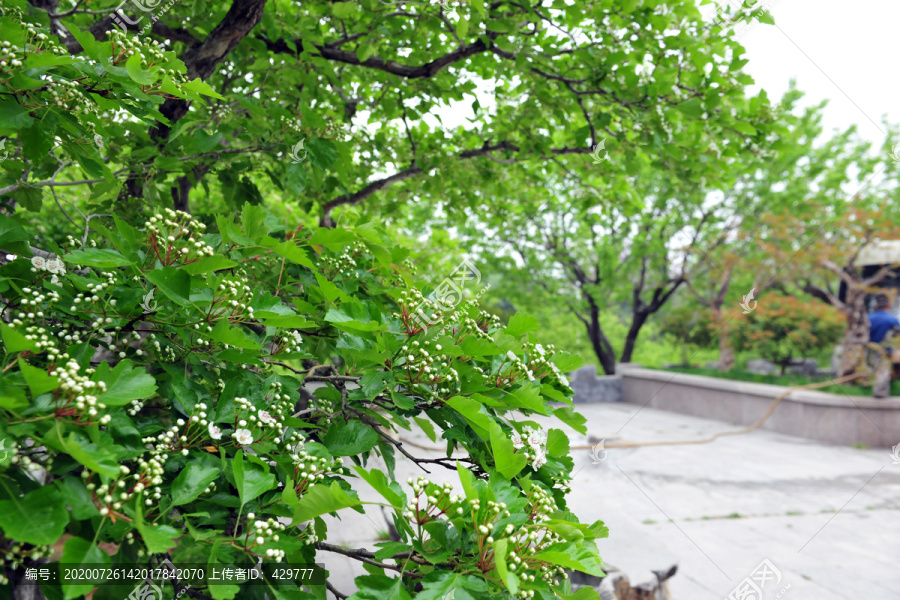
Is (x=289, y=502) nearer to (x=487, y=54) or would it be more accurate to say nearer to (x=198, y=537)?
(x=198, y=537)

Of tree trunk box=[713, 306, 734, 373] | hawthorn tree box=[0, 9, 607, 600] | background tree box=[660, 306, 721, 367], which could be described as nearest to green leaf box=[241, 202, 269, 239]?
hawthorn tree box=[0, 9, 607, 600]

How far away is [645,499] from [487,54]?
3853mm

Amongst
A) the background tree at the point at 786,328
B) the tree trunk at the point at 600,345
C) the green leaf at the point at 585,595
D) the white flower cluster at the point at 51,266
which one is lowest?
the tree trunk at the point at 600,345

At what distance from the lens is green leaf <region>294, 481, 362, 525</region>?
678 mm

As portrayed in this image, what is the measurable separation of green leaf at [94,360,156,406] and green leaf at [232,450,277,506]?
0.15 meters

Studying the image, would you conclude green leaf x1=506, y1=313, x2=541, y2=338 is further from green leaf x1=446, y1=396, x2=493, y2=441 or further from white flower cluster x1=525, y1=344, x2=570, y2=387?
green leaf x1=446, y1=396, x2=493, y2=441

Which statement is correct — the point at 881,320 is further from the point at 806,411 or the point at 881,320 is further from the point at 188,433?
the point at 188,433

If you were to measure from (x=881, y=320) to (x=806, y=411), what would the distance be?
1.30 metres

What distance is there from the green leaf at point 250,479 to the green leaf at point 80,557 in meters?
0.17

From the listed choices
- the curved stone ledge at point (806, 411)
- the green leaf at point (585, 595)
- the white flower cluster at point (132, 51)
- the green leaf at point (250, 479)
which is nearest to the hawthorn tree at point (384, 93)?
the white flower cluster at point (132, 51)

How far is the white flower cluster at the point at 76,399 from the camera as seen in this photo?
0.61 metres

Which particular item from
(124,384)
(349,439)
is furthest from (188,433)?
(349,439)

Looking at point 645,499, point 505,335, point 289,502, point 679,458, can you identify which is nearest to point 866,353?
point 679,458

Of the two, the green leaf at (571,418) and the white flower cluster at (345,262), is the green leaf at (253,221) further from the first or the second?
the green leaf at (571,418)
